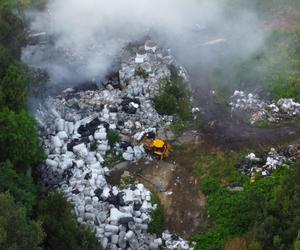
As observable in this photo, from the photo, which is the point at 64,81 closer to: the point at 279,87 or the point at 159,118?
the point at 159,118

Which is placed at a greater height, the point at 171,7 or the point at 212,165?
the point at 171,7

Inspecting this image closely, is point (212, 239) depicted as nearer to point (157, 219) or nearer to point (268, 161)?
point (157, 219)

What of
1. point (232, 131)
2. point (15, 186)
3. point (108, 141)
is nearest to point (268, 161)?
point (232, 131)

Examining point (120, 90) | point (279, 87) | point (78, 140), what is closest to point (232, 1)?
point (279, 87)

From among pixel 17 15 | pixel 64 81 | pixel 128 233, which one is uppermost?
pixel 17 15

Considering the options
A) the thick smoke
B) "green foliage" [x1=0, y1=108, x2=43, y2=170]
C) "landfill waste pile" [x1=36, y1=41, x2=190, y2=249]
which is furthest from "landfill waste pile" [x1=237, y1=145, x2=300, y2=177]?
"green foliage" [x1=0, y1=108, x2=43, y2=170]

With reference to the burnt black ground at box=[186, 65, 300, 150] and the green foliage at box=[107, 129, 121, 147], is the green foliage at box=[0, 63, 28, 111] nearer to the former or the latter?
the green foliage at box=[107, 129, 121, 147]
